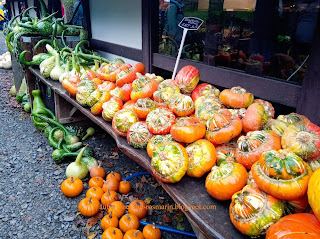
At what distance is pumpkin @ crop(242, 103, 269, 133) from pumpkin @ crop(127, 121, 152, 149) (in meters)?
0.82

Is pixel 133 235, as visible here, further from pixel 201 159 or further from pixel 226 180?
pixel 226 180

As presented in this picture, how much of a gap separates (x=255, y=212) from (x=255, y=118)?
741 mm

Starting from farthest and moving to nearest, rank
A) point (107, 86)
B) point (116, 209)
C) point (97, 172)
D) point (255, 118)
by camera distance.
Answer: point (97, 172) → point (107, 86) → point (116, 209) → point (255, 118)

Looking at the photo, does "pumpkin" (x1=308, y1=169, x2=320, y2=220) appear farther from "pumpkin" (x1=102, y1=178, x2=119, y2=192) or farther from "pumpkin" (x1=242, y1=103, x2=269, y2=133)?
"pumpkin" (x1=102, y1=178, x2=119, y2=192)

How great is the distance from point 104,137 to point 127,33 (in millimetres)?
2070

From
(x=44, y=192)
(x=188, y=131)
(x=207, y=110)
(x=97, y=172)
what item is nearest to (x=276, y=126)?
(x=207, y=110)

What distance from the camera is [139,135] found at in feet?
7.12

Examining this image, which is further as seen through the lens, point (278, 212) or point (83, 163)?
point (83, 163)

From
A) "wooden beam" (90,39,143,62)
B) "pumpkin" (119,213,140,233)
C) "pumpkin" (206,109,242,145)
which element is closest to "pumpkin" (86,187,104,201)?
"pumpkin" (119,213,140,233)

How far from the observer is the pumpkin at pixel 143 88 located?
254 cm

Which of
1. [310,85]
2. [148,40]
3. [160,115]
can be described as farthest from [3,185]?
[310,85]

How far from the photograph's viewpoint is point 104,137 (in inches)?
185

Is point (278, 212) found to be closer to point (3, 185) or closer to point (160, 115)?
point (160, 115)

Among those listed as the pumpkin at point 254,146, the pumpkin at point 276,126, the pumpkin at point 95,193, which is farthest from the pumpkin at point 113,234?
the pumpkin at point 276,126
